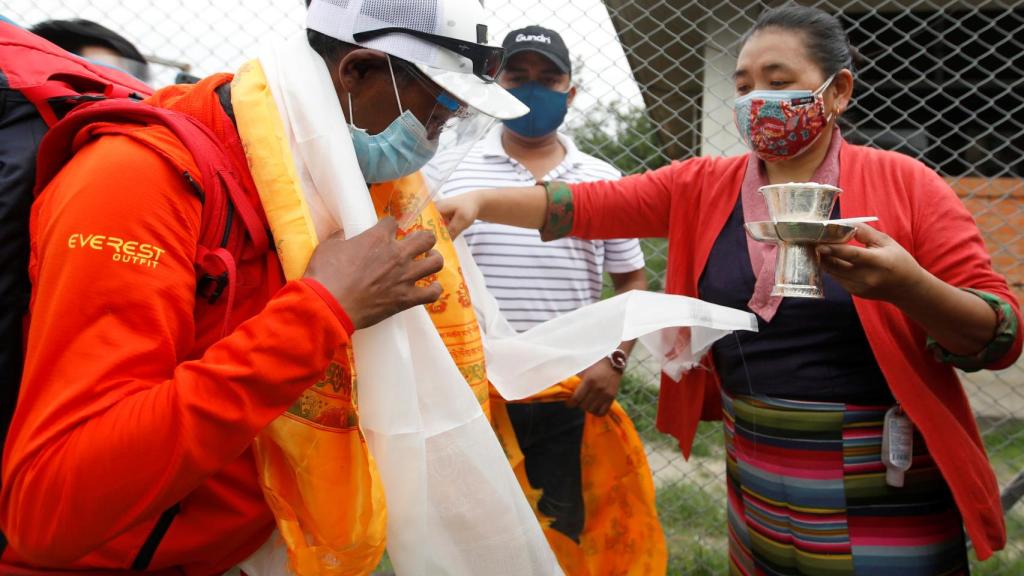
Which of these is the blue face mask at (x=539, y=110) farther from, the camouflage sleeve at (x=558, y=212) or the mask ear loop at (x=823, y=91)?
the mask ear loop at (x=823, y=91)

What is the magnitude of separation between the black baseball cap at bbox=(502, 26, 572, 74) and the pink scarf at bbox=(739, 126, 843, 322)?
1180mm

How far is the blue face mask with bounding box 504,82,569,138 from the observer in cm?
313

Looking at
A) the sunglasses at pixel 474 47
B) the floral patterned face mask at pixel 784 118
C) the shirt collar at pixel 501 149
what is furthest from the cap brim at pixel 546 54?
the sunglasses at pixel 474 47

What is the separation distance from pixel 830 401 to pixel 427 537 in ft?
3.31

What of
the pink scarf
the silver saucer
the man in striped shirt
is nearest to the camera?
the silver saucer

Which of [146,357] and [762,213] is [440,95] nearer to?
[146,357]

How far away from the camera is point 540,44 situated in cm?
315

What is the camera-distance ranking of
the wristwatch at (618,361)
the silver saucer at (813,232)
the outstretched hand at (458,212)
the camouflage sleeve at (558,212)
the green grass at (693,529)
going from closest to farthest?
1. the silver saucer at (813,232)
2. the outstretched hand at (458,212)
3. the camouflage sleeve at (558,212)
4. the wristwatch at (618,361)
5. the green grass at (693,529)

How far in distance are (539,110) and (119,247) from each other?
83.7 inches

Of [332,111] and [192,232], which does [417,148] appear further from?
[192,232]

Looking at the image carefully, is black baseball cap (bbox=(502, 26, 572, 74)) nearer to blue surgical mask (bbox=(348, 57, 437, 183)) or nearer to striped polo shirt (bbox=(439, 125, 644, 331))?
striped polo shirt (bbox=(439, 125, 644, 331))

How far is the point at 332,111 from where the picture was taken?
59.9 inches

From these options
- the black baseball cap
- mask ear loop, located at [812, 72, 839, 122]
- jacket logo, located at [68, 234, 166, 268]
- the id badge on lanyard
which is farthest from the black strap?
the black baseball cap

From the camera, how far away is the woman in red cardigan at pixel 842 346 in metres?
1.83
